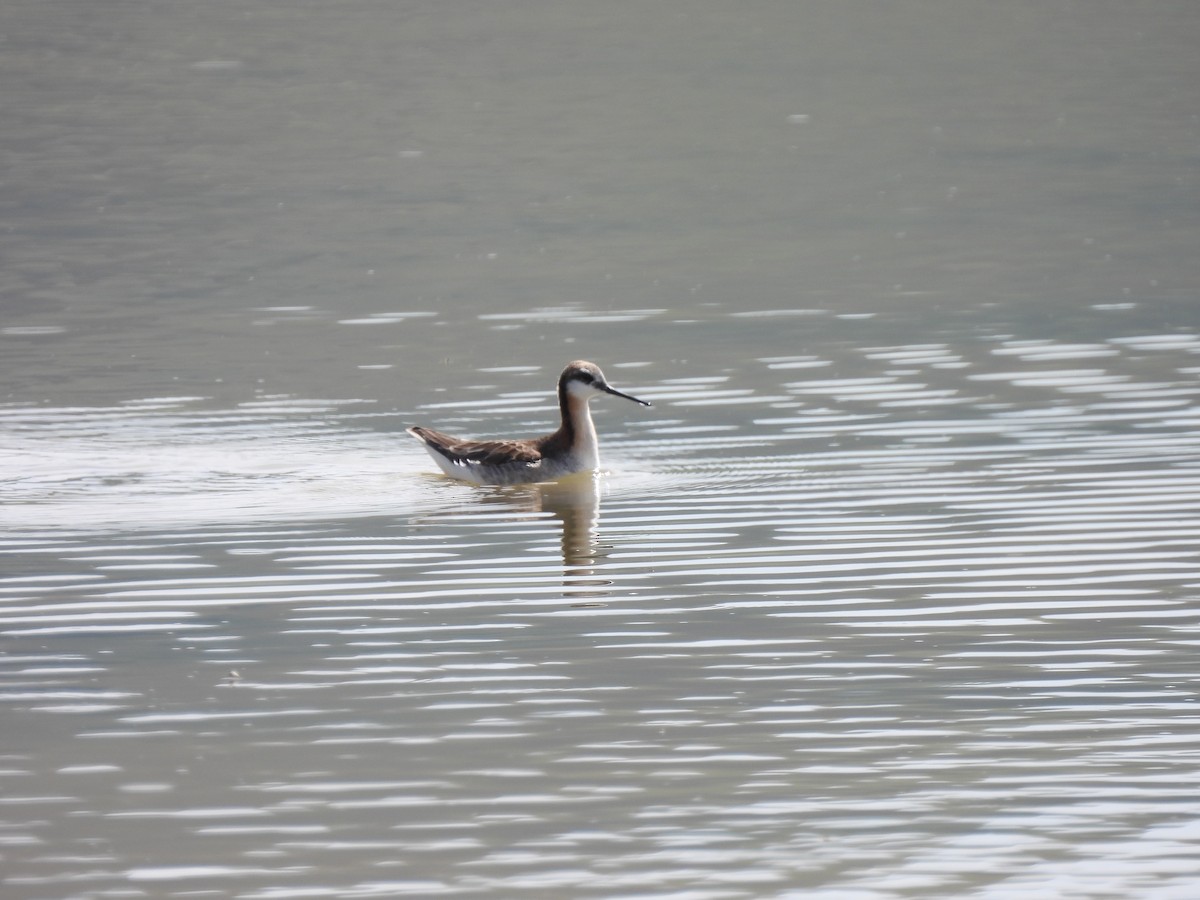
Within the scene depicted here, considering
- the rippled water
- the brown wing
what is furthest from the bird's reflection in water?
the brown wing

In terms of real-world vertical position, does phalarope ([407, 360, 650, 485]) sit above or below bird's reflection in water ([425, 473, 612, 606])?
above

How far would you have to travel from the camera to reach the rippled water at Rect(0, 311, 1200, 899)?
25.1 feet

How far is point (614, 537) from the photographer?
1306 cm

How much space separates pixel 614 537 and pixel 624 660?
3026 mm

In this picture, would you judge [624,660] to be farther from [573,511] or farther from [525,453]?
[525,453]

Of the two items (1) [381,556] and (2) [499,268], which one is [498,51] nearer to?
(2) [499,268]

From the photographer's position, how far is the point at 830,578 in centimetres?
1150

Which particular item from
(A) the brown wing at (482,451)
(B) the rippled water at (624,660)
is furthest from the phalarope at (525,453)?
(B) the rippled water at (624,660)

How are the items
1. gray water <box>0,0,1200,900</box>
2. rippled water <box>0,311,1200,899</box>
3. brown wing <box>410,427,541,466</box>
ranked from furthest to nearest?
brown wing <box>410,427,541,466</box> < gray water <box>0,0,1200,900</box> < rippled water <box>0,311,1200,899</box>

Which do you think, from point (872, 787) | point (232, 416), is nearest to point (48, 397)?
point (232, 416)

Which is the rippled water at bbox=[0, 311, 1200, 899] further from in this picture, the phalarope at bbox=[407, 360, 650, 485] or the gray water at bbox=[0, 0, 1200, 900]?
the phalarope at bbox=[407, 360, 650, 485]

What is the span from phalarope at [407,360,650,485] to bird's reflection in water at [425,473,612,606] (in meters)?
0.10

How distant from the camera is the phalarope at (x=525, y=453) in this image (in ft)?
49.0

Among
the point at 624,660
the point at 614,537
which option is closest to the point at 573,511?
the point at 614,537
